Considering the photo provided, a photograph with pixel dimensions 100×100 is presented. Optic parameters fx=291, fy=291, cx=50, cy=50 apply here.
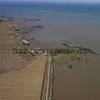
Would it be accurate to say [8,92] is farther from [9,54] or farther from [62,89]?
[9,54]

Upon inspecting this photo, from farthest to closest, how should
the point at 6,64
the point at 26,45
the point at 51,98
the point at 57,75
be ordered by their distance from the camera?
the point at 26,45, the point at 6,64, the point at 57,75, the point at 51,98

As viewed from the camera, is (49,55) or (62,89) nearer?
(62,89)

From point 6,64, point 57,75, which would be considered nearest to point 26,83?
point 57,75

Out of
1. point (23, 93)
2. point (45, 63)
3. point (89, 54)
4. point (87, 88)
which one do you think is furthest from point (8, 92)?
point (89, 54)

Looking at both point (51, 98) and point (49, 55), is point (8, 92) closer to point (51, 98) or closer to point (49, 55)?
point (51, 98)

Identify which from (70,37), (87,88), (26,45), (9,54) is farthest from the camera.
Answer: (70,37)

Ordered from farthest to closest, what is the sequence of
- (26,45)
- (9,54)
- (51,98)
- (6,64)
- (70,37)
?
1. (70,37)
2. (26,45)
3. (9,54)
4. (6,64)
5. (51,98)

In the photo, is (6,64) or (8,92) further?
(6,64)
